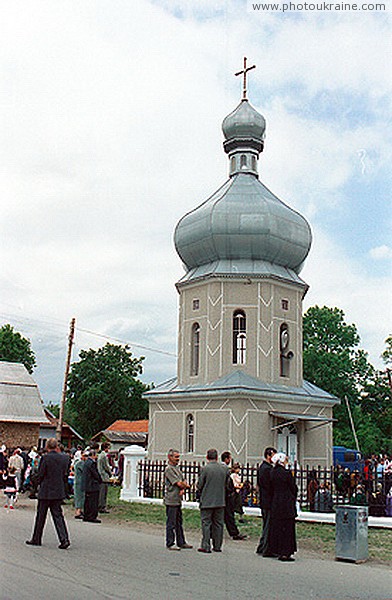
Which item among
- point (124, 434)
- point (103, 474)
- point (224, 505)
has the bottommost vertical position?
point (224, 505)

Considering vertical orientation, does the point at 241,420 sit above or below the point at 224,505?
above

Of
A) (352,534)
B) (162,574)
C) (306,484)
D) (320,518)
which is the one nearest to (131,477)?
(306,484)

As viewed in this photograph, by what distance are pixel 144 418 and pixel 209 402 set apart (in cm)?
3834

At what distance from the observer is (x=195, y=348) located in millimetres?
26375

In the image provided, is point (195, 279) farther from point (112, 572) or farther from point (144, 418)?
point (144, 418)

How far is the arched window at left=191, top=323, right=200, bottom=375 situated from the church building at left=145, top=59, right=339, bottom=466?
42 mm

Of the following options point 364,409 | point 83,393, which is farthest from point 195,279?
point 83,393

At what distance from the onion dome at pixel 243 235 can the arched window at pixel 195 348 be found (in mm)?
2033

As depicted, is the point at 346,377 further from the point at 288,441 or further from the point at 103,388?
the point at 103,388

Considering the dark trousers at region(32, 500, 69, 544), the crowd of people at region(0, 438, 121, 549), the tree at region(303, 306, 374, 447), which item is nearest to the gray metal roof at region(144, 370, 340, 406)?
the crowd of people at region(0, 438, 121, 549)

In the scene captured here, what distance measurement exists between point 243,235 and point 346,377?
66.9 ft

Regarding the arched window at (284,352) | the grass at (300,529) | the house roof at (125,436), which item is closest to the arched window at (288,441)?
the arched window at (284,352)

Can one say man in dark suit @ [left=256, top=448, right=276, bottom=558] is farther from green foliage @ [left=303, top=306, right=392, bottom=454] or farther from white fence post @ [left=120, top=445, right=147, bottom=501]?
green foliage @ [left=303, top=306, right=392, bottom=454]

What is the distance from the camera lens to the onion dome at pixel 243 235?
26.1m
